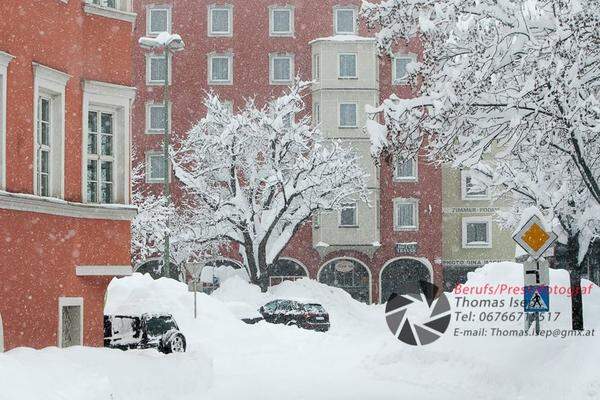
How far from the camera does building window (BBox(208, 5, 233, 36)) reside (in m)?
59.9

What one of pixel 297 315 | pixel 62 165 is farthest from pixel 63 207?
pixel 297 315

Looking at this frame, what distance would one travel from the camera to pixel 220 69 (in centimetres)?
6006

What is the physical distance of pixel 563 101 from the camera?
1527cm

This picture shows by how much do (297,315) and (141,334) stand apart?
16161 mm

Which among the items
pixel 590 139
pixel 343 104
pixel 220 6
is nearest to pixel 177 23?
pixel 220 6

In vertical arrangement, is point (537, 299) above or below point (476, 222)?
below

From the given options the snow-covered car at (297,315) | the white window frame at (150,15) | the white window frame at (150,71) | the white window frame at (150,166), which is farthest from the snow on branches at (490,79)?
the white window frame at (150,15)

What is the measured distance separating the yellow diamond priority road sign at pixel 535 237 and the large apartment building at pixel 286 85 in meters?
41.2

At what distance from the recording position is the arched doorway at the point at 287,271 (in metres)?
58.4

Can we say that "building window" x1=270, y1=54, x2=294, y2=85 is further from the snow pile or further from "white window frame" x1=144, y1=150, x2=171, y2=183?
the snow pile

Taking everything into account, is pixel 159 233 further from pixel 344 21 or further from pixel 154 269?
pixel 344 21

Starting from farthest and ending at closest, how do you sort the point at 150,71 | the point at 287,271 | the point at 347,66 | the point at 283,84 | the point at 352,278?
the point at 150,71 → the point at 283,84 → the point at 352,278 → the point at 287,271 → the point at 347,66

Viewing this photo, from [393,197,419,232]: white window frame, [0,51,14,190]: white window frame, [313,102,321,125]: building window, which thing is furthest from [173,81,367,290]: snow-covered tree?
[0,51,14,190]: white window frame

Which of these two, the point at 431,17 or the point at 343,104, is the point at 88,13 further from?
the point at 343,104
